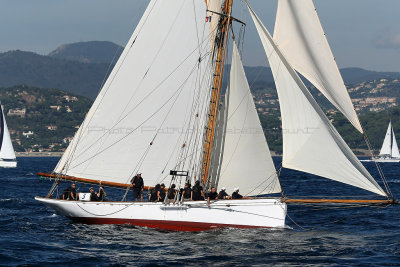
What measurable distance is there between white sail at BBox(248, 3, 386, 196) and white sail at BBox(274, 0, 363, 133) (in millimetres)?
670

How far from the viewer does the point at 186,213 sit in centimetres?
3116

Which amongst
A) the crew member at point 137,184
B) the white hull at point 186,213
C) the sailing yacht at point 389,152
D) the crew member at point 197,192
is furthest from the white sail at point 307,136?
the sailing yacht at point 389,152

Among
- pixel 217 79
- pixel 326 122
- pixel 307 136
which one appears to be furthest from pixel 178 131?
pixel 326 122

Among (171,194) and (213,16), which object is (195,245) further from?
→ (213,16)

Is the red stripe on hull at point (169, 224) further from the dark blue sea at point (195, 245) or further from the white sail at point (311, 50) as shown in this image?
the white sail at point (311, 50)

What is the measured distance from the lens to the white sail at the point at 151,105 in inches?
1352

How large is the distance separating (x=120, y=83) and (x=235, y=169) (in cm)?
756

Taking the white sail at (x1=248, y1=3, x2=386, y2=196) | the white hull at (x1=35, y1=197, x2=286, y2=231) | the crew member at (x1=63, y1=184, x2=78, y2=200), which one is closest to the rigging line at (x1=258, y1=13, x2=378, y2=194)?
the white sail at (x1=248, y1=3, x2=386, y2=196)

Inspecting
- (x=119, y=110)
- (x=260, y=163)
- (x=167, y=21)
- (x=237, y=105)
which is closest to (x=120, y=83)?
(x=119, y=110)

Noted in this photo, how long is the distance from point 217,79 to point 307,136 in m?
7.39

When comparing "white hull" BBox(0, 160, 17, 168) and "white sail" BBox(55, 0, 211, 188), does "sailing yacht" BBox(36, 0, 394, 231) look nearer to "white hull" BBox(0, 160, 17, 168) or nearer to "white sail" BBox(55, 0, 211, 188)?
"white sail" BBox(55, 0, 211, 188)

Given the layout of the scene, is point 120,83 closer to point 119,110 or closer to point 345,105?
point 119,110

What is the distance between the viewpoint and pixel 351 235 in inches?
1211

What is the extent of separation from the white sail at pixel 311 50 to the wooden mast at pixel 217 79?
206 inches
